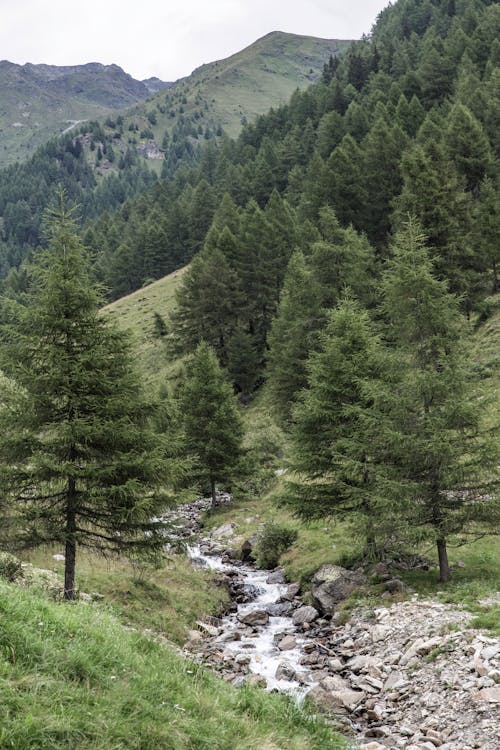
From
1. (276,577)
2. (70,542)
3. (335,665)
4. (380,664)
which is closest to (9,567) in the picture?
(70,542)

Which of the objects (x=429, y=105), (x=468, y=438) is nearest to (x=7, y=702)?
(x=468, y=438)

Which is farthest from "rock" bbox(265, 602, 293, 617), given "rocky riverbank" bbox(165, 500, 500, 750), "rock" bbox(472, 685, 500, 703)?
"rock" bbox(472, 685, 500, 703)

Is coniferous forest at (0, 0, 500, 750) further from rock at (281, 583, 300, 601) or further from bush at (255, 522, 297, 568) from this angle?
rock at (281, 583, 300, 601)

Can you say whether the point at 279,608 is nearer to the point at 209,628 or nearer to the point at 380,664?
the point at 209,628

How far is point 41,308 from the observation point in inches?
640

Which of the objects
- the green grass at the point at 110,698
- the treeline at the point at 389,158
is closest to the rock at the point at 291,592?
the green grass at the point at 110,698

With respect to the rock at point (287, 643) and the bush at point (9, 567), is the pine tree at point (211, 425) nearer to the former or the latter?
the rock at point (287, 643)

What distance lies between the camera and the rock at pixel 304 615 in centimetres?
1936

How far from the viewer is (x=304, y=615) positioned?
19.6m

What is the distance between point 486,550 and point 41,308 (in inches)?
713

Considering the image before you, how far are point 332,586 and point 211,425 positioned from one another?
1807 centimetres

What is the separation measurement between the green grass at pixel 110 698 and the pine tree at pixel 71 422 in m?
6.19

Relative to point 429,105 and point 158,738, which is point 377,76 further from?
point 158,738

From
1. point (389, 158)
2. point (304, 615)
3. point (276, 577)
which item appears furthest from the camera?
point (389, 158)
